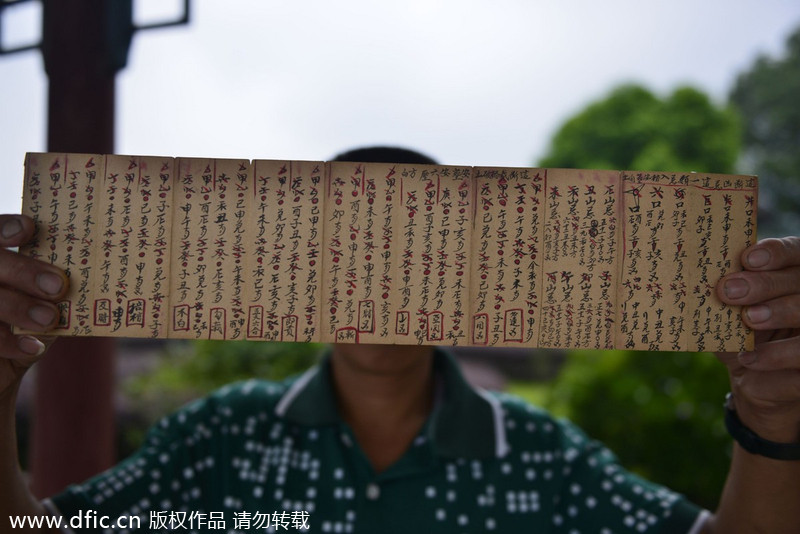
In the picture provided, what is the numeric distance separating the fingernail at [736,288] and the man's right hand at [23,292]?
1.28 meters

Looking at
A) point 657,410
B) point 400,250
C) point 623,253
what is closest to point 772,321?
point 623,253

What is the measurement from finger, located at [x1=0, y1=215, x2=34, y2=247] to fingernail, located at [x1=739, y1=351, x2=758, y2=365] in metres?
1.41

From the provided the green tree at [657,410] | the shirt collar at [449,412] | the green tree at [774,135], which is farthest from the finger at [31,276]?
the green tree at [774,135]

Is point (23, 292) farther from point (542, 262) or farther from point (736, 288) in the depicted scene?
point (736, 288)

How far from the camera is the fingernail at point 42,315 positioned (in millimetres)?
1021

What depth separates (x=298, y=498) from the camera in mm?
1491

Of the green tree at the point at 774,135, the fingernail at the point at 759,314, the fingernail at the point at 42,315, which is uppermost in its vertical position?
the green tree at the point at 774,135

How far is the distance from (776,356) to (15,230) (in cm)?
146

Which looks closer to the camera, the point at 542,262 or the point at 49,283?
the point at 49,283

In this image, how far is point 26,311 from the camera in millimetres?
1019

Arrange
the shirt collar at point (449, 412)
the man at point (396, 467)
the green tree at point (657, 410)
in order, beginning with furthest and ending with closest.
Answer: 1. the green tree at point (657, 410)
2. the shirt collar at point (449, 412)
3. the man at point (396, 467)

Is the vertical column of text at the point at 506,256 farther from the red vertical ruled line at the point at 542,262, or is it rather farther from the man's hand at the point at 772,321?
the man's hand at the point at 772,321

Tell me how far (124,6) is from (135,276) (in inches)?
42.8

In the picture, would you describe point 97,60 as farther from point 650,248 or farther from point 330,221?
point 650,248
